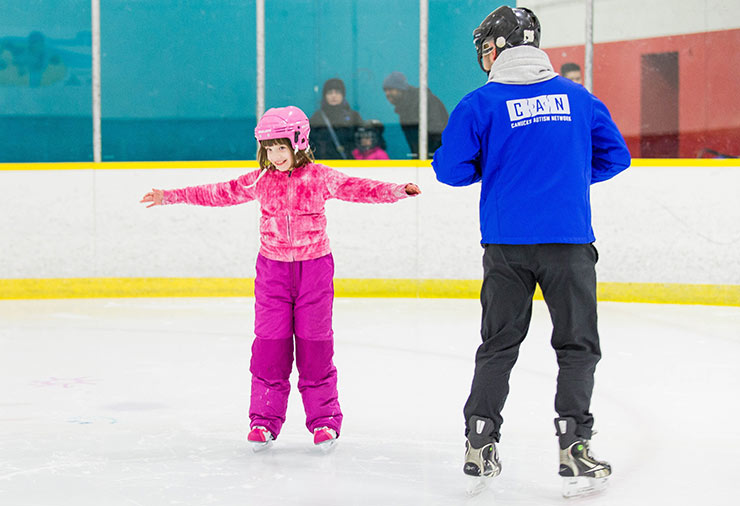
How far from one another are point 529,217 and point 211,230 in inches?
167

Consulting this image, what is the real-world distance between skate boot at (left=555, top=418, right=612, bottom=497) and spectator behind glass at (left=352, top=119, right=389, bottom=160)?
432 centimetres

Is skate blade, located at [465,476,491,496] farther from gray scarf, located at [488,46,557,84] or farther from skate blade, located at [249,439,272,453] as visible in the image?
gray scarf, located at [488,46,557,84]

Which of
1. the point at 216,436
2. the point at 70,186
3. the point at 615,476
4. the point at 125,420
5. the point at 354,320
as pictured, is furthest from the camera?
the point at 70,186

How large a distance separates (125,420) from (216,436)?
1.20 ft

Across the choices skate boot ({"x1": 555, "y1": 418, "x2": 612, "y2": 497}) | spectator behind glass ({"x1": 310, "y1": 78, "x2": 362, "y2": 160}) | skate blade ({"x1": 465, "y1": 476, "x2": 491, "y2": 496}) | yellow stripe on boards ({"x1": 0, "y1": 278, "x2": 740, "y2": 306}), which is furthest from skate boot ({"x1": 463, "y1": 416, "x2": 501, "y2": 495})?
spectator behind glass ({"x1": 310, "y1": 78, "x2": 362, "y2": 160})

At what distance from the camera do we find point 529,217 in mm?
2115

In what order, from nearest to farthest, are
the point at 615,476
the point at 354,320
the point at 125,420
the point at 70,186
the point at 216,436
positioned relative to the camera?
the point at 615,476, the point at 216,436, the point at 125,420, the point at 354,320, the point at 70,186

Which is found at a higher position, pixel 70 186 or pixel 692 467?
pixel 70 186

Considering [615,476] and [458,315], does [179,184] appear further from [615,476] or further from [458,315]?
[615,476]

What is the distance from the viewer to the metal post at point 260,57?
20.7ft

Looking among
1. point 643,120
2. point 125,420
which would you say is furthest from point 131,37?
point 125,420

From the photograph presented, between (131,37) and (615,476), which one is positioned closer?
(615,476)

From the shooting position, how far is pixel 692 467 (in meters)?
2.40

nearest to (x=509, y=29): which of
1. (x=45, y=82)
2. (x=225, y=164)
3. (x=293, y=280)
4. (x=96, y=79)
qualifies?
(x=293, y=280)
